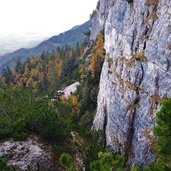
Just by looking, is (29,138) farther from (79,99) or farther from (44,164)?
(79,99)

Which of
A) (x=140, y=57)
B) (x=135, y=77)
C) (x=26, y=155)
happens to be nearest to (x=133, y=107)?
(x=135, y=77)

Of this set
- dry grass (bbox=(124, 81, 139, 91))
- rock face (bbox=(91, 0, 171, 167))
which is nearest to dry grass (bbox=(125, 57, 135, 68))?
rock face (bbox=(91, 0, 171, 167))

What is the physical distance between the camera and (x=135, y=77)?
67.9 meters

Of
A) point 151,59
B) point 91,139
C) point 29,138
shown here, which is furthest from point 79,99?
point 29,138

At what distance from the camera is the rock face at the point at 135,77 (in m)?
60.0

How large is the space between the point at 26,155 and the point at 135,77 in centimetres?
2406

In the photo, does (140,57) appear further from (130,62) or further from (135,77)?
(130,62)

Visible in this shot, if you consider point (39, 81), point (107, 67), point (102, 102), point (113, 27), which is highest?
point (113, 27)

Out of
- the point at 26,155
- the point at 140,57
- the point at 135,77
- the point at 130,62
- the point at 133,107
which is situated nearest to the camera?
the point at 26,155

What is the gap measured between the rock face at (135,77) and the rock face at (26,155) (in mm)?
15821

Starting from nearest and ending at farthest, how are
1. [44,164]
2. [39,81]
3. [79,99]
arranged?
[44,164] → [79,99] → [39,81]

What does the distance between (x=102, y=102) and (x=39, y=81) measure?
245ft

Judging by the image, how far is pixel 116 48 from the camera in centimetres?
8162

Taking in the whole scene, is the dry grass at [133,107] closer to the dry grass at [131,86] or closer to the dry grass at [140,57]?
the dry grass at [131,86]
